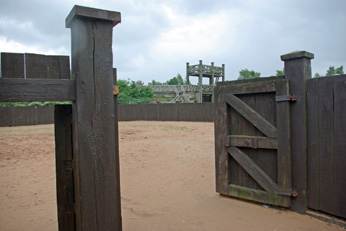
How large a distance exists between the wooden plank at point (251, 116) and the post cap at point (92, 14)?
352 cm

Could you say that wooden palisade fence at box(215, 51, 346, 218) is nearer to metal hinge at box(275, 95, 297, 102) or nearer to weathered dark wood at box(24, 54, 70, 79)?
metal hinge at box(275, 95, 297, 102)

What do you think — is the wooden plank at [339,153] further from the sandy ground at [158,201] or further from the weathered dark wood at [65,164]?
the weathered dark wood at [65,164]

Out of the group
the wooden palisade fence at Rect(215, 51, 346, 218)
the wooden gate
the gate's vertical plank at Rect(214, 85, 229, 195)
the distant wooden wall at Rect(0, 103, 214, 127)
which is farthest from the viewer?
the distant wooden wall at Rect(0, 103, 214, 127)

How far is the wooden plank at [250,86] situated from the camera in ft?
16.6

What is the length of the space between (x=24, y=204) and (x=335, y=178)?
15.7ft

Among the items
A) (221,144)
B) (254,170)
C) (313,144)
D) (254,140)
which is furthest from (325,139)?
(221,144)

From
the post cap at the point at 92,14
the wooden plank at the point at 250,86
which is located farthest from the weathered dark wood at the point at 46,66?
the wooden plank at the point at 250,86

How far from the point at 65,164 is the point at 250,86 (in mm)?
3617

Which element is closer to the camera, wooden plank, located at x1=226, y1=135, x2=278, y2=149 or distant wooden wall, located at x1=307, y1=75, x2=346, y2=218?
distant wooden wall, located at x1=307, y1=75, x2=346, y2=218

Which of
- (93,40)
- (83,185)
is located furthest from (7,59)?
(83,185)

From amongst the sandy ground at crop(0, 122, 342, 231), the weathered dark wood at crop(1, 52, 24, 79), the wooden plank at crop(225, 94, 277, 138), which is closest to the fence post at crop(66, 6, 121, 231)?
the weathered dark wood at crop(1, 52, 24, 79)

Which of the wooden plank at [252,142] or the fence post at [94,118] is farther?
the wooden plank at [252,142]

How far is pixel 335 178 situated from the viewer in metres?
4.30

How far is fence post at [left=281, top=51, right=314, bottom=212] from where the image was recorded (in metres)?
4.67
